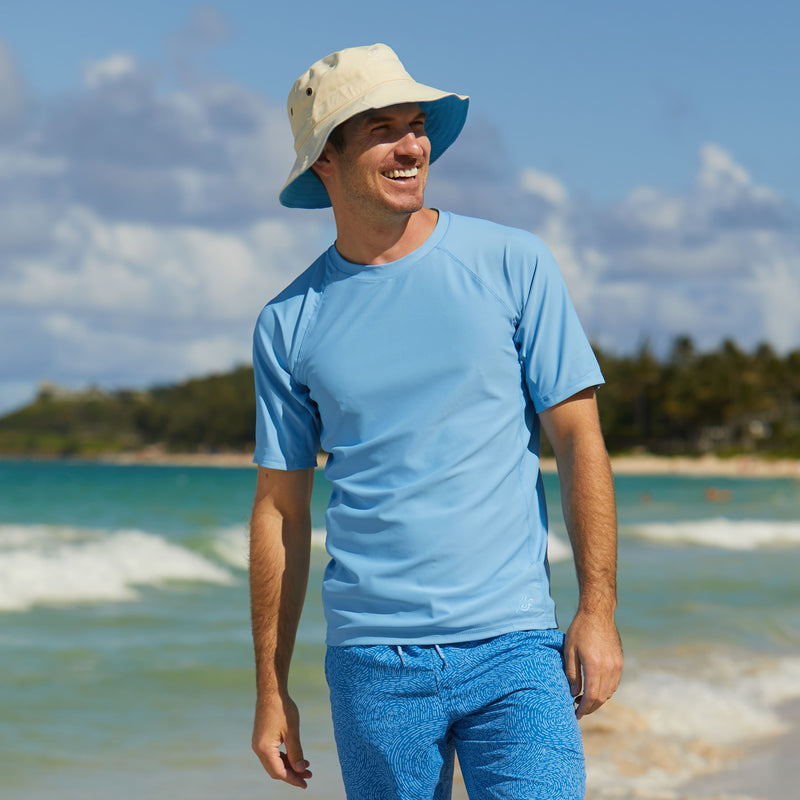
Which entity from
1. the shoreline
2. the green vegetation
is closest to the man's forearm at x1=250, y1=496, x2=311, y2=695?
the shoreline

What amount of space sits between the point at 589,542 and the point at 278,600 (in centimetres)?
74

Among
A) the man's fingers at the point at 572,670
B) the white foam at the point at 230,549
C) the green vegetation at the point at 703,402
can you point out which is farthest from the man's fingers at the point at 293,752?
the green vegetation at the point at 703,402

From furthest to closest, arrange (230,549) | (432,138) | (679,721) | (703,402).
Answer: (703,402) → (230,549) → (679,721) → (432,138)

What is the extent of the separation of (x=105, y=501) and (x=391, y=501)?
40.5 m

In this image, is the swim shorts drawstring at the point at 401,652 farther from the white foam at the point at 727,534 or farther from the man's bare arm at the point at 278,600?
the white foam at the point at 727,534

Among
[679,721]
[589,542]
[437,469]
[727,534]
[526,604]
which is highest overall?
[437,469]

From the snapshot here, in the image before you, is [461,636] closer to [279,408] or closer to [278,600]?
[278,600]

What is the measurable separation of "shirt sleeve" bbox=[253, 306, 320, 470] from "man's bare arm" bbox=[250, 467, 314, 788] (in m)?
0.04

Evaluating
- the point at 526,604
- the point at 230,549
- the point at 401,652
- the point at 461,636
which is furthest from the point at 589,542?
the point at 230,549

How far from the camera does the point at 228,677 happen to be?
A: 8836 millimetres

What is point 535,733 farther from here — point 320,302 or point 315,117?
point 315,117

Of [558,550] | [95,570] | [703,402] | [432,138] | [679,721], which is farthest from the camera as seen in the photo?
[703,402]

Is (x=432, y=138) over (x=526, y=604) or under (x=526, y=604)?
over

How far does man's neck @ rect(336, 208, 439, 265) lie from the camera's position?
2215 mm
